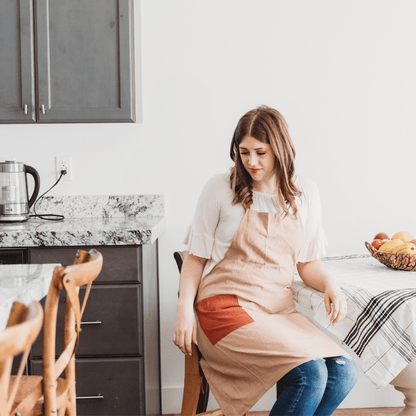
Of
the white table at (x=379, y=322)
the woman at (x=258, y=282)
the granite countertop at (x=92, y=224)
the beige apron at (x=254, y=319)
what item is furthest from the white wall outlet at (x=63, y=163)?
the white table at (x=379, y=322)

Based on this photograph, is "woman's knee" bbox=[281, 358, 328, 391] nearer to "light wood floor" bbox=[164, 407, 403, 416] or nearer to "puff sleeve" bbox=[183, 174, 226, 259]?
"puff sleeve" bbox=[183, 174, 226, 259]

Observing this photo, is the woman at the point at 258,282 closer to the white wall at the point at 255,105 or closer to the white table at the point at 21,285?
the white table at the point at 21,285

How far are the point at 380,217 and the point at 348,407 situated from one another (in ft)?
3.13

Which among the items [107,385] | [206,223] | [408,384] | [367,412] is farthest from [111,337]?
[367,412]

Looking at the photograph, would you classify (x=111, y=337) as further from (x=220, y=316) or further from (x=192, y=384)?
(x=220, y=316)

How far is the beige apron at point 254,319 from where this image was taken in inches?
48.2

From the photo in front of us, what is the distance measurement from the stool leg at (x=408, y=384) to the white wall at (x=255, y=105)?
2.44 feet

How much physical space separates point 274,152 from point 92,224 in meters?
0.85

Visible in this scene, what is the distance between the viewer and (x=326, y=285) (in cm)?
136

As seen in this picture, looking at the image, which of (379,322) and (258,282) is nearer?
(379,322)

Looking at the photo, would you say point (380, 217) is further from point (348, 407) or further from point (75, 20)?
Result: point (75, 20)

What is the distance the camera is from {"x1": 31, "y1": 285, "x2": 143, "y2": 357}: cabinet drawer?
159cm

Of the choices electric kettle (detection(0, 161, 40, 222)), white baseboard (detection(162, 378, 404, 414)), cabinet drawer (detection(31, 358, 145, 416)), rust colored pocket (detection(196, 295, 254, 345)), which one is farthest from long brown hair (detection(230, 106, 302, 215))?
white baseboard (detection(162, 378, 404, 414))

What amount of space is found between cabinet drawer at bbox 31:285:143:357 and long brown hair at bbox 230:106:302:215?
0.53 m
